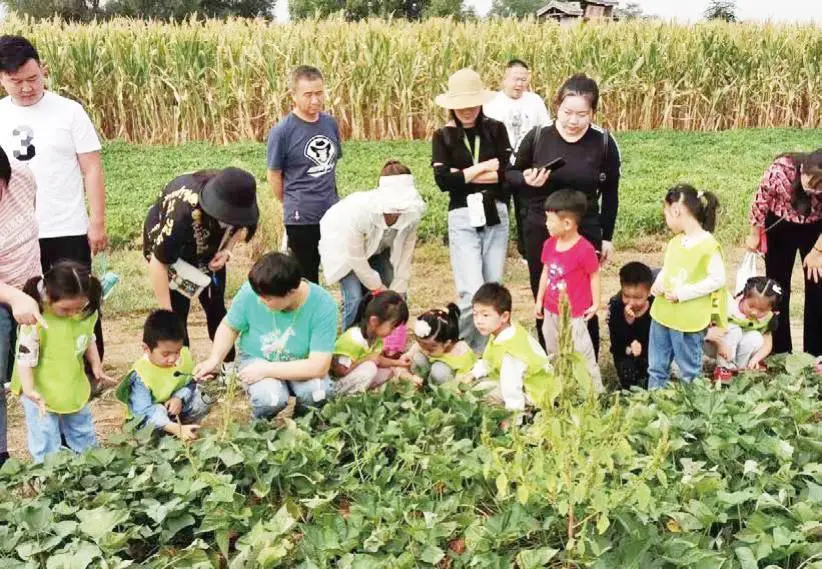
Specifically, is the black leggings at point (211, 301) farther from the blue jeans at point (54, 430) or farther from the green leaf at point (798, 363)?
the green leaf at point (798, 363)

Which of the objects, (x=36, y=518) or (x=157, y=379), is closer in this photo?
(x=36, y=518)

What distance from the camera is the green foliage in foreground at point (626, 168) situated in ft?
31.1

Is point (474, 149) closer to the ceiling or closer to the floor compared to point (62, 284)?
closer to the ceiling

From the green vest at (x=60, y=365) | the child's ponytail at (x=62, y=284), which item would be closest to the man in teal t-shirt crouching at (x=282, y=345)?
the green vest at (x=60, y=365)

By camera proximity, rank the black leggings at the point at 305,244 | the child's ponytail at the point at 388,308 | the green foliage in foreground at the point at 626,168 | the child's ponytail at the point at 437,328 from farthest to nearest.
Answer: the green foliage in foreground at the point at 626,168 < the black leggings at the point at 305,244 < the child's ponytail at the point at 437,328 < the child's ponytail at the point at 388,308

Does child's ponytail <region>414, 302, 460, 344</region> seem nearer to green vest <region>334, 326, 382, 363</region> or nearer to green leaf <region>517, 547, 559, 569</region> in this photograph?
green vest <region>334, 326, 382, 363</region>

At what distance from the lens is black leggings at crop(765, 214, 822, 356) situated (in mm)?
5488

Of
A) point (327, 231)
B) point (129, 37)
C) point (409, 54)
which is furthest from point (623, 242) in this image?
point (129, 37)

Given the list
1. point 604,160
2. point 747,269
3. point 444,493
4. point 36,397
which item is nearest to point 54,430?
point 36,397

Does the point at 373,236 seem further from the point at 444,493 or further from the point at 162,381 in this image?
the point at 444,493

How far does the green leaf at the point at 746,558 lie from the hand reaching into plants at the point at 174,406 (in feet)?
8.07

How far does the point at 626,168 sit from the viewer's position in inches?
523

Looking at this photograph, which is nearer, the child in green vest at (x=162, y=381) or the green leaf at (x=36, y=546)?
the green leaf at (x=36, y=546)

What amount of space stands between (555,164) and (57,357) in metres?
2.61
